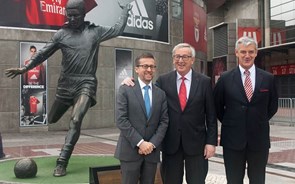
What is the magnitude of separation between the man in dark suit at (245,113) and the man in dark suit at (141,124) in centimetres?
66

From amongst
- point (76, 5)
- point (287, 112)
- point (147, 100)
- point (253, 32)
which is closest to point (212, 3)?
point (253, 32)

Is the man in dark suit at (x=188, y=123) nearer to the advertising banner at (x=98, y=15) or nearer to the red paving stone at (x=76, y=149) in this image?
the red paving stone at (x=76, y=149)

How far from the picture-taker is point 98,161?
8.04m

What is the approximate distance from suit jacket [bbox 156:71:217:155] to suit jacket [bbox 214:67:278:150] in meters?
0.16

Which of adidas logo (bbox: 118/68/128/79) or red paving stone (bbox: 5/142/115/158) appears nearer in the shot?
red paving stone (bbox: 5/142/115/158)

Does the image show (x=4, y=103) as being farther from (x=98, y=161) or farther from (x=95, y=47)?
(x=95, y=47)

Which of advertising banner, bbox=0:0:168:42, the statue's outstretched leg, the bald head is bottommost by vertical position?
the statue's outstretched leg

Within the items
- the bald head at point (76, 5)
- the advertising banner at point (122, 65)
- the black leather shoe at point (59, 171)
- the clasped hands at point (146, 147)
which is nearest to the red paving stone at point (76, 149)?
the black leather shoe at point (59, 171)

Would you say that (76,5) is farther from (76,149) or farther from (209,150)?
(76,149)

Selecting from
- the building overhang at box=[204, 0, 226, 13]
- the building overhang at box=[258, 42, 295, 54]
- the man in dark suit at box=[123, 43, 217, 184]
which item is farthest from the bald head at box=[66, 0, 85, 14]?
the building overhang at box=[258, 42, 295, 54]

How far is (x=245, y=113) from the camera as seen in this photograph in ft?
13.6

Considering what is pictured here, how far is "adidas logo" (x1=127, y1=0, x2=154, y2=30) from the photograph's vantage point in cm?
1858

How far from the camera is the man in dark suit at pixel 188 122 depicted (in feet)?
13.5

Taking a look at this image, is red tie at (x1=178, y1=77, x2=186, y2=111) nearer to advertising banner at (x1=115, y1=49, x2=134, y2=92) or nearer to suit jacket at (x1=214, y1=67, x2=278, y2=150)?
suit jacket at (x1=214, y1=67, x2=278, y2=150)
